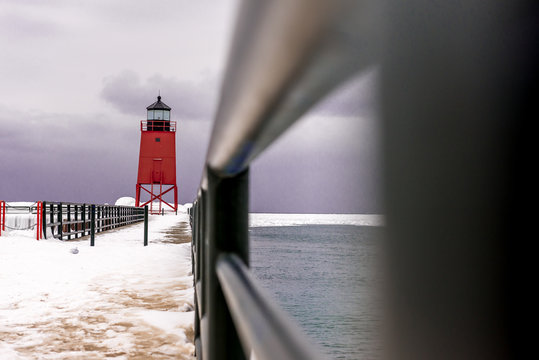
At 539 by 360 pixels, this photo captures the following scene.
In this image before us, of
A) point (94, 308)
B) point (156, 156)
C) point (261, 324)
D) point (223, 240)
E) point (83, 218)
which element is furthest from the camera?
point (156, 156)

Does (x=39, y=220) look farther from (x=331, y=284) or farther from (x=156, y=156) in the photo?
(x=156, y=156)

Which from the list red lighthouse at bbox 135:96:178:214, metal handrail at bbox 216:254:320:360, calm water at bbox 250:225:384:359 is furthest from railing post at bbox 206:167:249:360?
red lighthouse at bbox 135:96:178:214

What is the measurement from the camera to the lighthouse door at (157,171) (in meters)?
35.6

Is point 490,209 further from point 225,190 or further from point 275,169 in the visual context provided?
point 225,190

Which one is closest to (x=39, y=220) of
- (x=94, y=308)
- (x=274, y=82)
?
(x=94, y=308)

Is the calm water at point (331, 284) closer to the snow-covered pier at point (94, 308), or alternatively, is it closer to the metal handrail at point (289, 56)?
the metal handrail at point (289, 56)

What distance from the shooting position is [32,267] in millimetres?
5535

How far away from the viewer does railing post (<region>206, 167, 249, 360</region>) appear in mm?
924

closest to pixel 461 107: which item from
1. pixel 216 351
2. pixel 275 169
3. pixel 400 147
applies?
pixel 400 147

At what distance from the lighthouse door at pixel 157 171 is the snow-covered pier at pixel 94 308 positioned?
97.2ft

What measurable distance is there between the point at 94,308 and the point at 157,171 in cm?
3299

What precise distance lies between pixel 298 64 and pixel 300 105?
0.07 m

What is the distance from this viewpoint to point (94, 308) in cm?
342

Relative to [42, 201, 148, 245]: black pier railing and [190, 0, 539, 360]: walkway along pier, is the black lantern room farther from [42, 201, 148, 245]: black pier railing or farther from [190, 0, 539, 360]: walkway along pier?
[190, 0, 539, 360]: walkway along pier
